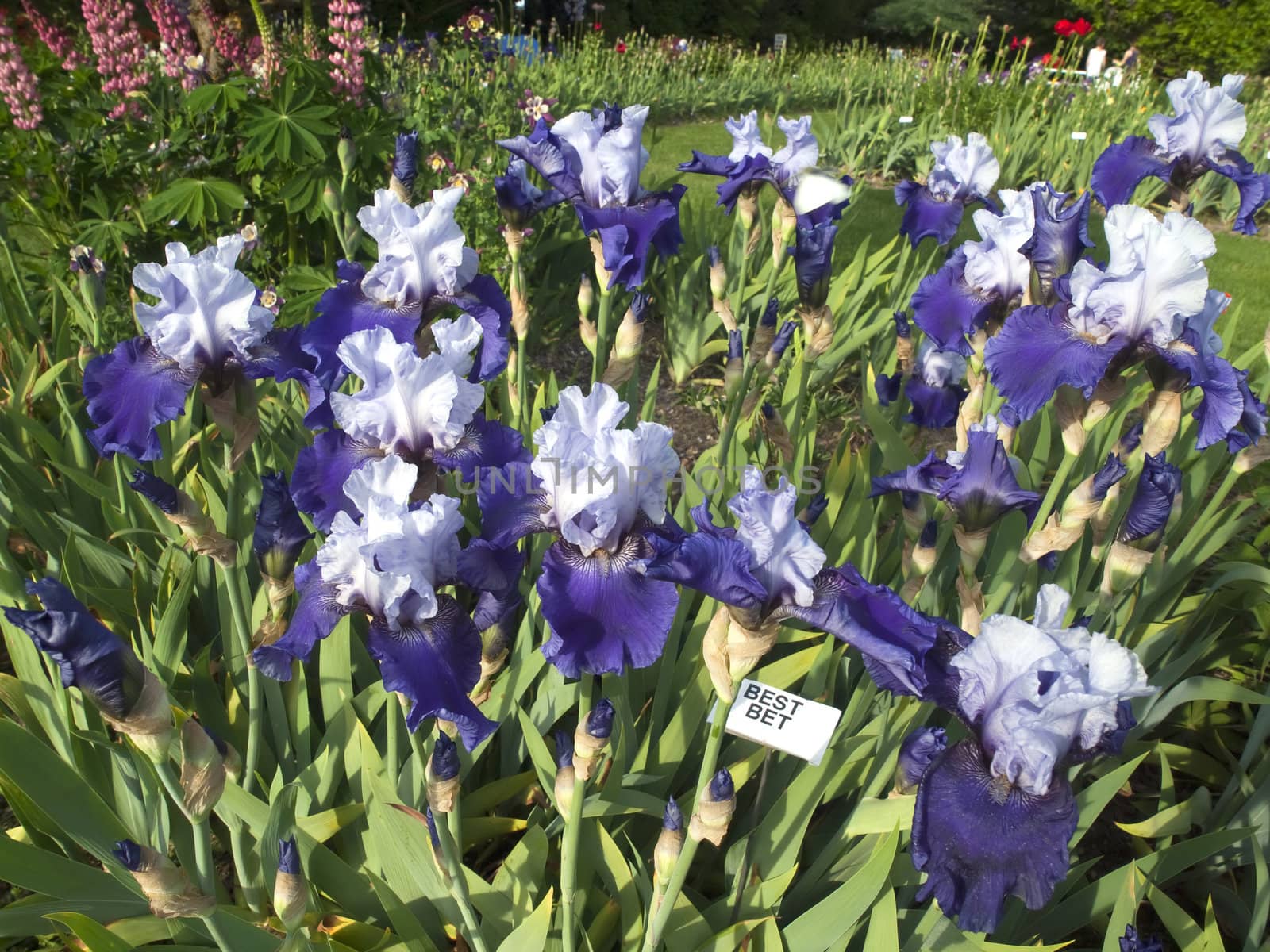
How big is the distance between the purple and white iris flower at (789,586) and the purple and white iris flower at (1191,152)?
2031 millimetres

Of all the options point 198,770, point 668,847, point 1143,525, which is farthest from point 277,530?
point 1143,525

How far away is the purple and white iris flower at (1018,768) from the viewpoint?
1.00 meters

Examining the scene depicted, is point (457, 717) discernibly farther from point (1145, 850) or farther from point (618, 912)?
point (1145, 850)

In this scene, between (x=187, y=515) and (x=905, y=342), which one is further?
(x=905, y=342)

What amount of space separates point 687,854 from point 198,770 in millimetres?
681

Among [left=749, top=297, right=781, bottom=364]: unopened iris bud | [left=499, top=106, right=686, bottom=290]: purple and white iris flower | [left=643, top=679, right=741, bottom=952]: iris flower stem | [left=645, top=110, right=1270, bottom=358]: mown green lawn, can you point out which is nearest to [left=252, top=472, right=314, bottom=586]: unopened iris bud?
[left=643, top=679, right=741, bottom=952]: iris flower stem

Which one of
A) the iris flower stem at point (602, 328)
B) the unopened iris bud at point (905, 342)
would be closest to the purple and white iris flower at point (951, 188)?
the unopened iris bud at point (905, 342)

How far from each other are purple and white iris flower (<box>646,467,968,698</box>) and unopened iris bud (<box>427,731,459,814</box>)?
0.38 meters

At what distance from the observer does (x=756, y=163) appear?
7.73 feet

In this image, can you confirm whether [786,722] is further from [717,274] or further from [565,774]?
[717,274]

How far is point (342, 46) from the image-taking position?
11.5 ft

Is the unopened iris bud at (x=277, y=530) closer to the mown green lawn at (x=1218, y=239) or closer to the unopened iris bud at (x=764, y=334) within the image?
the unopened iris bud at (x=764, y=334)

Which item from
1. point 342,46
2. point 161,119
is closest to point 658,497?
point 342,46

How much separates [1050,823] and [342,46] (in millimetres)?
3694
